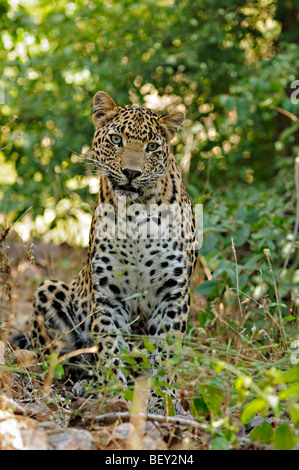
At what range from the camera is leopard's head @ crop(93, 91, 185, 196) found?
5.04 meters

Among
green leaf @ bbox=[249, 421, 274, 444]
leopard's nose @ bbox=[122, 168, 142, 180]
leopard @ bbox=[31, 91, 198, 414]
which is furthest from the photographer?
leopard @ bbox=[31, 91, 198, 414]

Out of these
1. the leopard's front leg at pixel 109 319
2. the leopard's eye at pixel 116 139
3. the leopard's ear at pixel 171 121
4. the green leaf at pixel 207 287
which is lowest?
the leopard's front leg at pixel 109 319

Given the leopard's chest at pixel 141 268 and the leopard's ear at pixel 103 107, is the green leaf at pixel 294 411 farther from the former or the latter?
the leopard's ear at pixel 103 107

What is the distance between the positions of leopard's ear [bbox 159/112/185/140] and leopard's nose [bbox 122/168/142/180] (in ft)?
2.16

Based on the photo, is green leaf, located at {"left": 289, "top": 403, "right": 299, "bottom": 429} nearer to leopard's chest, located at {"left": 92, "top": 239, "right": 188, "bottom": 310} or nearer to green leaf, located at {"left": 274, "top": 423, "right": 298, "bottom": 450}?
green leaf, located at {"left": 274, "top": 423, "right": 298, "bottom": 450}

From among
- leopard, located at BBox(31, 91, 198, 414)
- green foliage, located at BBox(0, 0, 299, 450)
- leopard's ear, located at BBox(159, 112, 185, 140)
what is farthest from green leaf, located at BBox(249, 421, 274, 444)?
green foliage, located at BBox(0, 0, 299, 450)

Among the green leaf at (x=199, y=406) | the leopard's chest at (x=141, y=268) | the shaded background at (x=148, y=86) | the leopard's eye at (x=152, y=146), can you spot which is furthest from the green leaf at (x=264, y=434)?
the shaded background at (x=148, y=86)

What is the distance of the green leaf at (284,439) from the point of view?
2941 mm

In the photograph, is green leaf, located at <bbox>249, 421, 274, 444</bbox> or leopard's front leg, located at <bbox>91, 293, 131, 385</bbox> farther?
leopard's front leg, located at <bbox>91, 293, 131, 385</bbox>

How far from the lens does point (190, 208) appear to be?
18.3ft

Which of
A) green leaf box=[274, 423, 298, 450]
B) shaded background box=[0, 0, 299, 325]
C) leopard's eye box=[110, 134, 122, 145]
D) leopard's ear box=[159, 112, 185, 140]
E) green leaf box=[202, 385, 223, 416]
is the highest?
shaded background box=[0, 0, 299, 325]

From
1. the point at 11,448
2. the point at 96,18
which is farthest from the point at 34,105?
the point at 11,448

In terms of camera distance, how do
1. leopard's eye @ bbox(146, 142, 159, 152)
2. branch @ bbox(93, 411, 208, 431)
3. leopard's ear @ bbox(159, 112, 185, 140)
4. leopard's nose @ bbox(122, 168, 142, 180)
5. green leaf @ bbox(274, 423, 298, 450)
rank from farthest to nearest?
leopard's ear @ bbox(159, 112, 185, 140)
leopard's eye @ bbox(146, 142, 159, 152)
leopard's nose @ bbox(122, 168, 142, 180)
branch @ bbox(93, 411, 208, 431)
green leaf @ bbox(274, 423, 298, 450)
